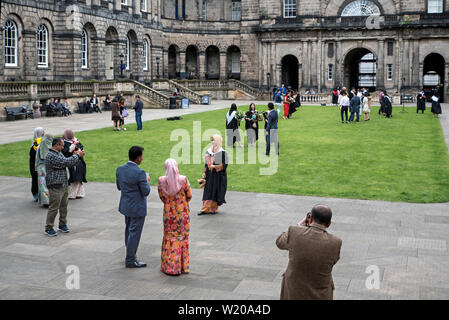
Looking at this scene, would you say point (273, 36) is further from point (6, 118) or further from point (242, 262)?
point (242, 262)

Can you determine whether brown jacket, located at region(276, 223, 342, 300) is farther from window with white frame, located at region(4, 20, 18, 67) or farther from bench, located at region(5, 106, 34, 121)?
window with white frame, located at region(4, 20, 18, 67)

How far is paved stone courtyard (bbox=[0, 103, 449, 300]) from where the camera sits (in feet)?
25.5

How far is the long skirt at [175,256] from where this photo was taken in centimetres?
831

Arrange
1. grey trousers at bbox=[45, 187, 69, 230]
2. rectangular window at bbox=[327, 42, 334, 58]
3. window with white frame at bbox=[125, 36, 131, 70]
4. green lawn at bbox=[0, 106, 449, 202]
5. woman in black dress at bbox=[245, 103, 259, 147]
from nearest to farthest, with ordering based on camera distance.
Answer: grey trousers at bbox=[45, 187, 69, 230]
green lawn at bbox=[0, 106, 449, 202]
woman in black dress at bbox=[245, 103, 259, 147]
window with white frame at bbox=[125, 36, 131, 70]
rectangular window at bbox=[327, 42, 334, 58]

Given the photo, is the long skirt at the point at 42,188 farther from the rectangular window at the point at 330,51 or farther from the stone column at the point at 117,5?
the rectangular window at the point at 330,51

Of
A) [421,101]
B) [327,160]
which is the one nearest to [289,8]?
[421,101]

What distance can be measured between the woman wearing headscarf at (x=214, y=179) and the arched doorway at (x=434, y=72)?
4738cm

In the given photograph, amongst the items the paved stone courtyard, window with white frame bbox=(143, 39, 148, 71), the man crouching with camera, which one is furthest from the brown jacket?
window with white frame bbox=(143, 39, 148, 71)

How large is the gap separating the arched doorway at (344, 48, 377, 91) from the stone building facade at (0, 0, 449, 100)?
0.12 meters

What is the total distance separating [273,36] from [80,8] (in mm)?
22764

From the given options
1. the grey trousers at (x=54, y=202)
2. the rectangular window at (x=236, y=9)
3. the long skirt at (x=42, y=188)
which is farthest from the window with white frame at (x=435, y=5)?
the grey trousers at (x=54, y=202)

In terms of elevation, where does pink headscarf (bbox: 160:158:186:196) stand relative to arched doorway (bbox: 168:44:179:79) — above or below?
below

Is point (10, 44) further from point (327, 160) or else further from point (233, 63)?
point (233, 63)
